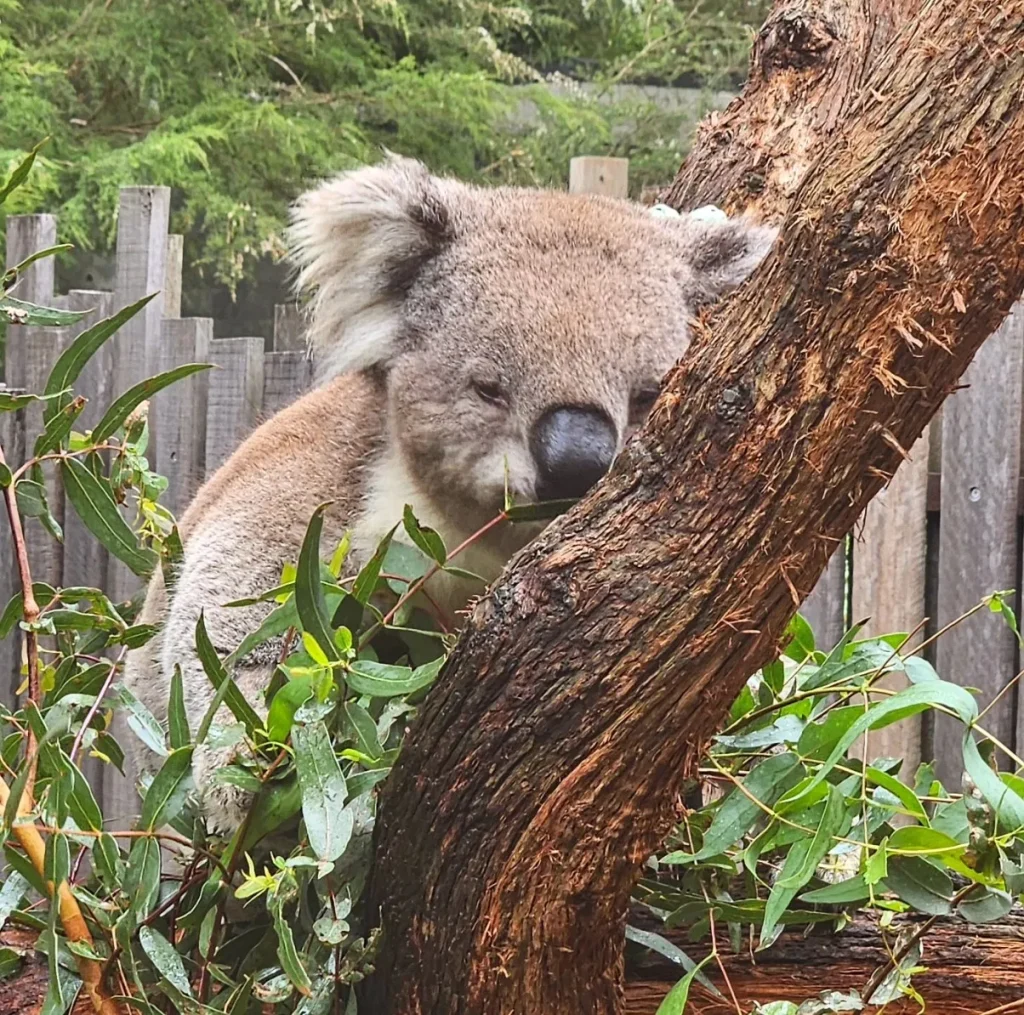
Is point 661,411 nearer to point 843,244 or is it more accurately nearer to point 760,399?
point 760,399

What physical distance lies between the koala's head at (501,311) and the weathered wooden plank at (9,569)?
2196mm

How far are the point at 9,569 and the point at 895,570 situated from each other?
2.66 metres

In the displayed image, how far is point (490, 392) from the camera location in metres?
1.73

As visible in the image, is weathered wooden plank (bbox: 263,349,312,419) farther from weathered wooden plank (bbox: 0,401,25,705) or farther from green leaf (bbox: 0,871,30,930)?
green leaf (bbox: 0,871,30,930)

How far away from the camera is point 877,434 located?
3.17 ft

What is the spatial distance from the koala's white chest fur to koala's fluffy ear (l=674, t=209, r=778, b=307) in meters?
0.49

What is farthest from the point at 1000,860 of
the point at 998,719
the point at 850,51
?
the point at 998,719

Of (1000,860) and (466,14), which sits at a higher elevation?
(466,14)

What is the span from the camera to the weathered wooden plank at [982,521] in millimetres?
2746

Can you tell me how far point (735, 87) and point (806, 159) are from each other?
18.6ft

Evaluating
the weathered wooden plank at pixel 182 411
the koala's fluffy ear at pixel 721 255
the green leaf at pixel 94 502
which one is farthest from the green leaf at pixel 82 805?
the weathered wooden plank at pixel 182 411

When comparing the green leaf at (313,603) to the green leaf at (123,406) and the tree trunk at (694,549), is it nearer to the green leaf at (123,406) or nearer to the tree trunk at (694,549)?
the tree trunk at (694,549)

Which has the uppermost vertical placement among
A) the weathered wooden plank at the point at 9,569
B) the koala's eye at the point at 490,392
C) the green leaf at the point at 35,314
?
the green leaf at the point at 35,314

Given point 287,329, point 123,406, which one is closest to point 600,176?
point 287,329
